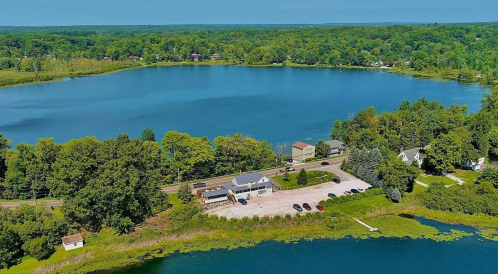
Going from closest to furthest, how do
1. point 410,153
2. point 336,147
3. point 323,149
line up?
1. point 410,153
2. point 323,149
3. point 336,147

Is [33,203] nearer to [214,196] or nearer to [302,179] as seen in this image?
[214,196]

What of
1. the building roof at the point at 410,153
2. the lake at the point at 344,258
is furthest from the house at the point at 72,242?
the building roof at the point at 410,153

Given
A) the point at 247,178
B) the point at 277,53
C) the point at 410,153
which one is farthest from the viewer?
the point at 277,53

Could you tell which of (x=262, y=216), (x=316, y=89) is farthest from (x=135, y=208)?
(x=316, y=89)

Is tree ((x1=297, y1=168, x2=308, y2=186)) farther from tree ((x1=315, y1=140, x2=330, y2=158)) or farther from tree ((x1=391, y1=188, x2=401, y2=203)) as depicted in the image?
tree ((x1=315, y1=140, x2=330, y2=158))

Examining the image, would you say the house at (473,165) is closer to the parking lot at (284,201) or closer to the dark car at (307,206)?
the parking lot at (284,201)

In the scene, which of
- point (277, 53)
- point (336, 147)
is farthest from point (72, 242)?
point (277, 53)

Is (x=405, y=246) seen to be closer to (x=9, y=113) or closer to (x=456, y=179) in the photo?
(x=456, y=179)
